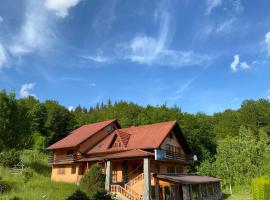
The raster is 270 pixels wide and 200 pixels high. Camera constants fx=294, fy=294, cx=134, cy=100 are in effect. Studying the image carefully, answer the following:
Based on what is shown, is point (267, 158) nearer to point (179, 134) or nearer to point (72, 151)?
point (179, 134)

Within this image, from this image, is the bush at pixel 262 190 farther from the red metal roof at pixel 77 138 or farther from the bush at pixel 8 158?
the bush at pixel 8 158

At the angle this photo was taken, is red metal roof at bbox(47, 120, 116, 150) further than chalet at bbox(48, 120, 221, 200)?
Yes

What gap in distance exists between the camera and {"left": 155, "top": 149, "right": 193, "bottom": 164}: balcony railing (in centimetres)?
3116

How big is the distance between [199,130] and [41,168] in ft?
117

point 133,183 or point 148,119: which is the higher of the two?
point 148,119

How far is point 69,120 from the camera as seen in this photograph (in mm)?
71188

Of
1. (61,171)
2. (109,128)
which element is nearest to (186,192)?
(109,128)

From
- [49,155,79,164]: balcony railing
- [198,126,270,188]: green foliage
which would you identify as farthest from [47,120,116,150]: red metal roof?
[198,126,270,188]: green foliage

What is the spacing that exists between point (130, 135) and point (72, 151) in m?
8.34

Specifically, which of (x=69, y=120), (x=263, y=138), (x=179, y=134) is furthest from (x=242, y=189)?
(x=69, y=120)

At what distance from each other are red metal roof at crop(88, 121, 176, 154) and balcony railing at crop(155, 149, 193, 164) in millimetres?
908

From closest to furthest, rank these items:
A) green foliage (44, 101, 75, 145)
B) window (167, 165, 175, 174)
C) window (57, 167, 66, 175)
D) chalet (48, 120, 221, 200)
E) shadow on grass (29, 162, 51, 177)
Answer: chalet (48, 120, 221, 200)
window (167, 165, 175, 174)
window (57, 167, 66, 175)
shadow on grass (29, 162, 51, 177)
green foliage (44, 101, 75, 145)

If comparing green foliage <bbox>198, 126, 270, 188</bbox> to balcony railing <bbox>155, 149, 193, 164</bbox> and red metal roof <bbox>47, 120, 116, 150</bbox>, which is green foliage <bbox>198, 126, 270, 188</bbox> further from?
red metal roof <bbox>47, 120, 116, 150</bbox>

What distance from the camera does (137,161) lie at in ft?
113
